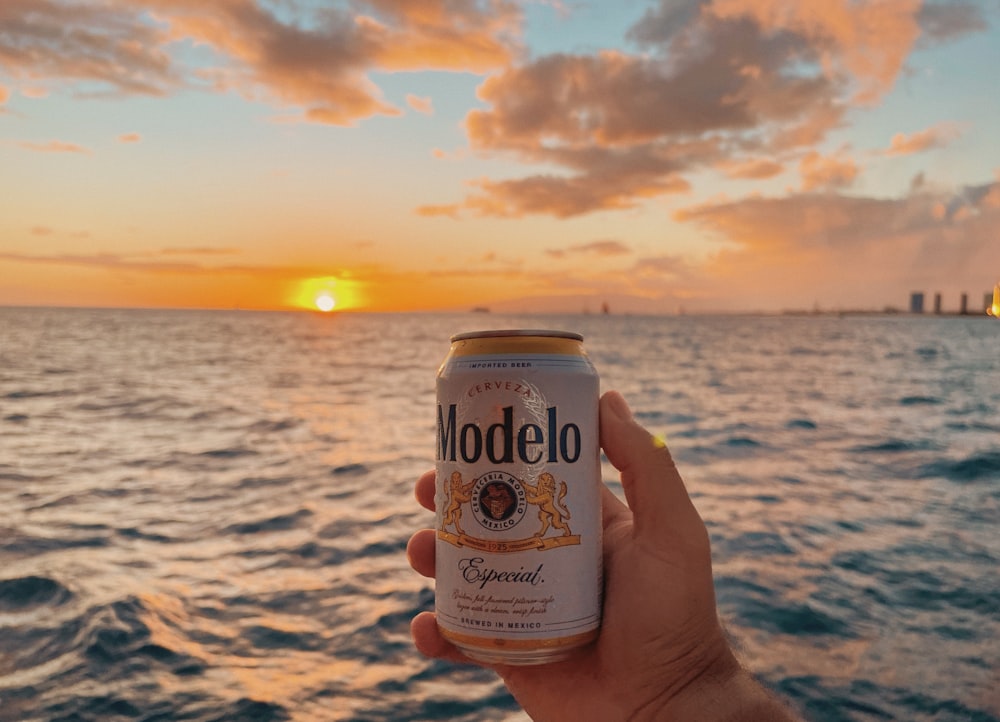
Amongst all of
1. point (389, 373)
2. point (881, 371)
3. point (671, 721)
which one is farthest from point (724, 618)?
point (881, 371)

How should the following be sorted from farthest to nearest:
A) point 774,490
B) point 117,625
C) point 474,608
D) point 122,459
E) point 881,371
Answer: point 881,371 < point 122,459 < point 774,490 < point 117,625 < point 474,608

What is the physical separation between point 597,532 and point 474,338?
2.50 feet

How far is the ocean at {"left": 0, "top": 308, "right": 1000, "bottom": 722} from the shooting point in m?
5.59

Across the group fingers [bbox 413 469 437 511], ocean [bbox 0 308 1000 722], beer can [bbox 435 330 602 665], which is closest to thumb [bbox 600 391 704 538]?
beer can [bbox 435 330 602 665]

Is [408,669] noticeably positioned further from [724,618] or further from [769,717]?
[769,717]

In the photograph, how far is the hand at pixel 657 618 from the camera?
8.33 ft

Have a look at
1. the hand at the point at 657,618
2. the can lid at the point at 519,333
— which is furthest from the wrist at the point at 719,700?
the can lid at the point at 519,333

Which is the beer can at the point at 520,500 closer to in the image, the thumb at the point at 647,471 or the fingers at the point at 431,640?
the thumb at the point at 647,471

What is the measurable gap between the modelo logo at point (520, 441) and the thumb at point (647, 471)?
19cm

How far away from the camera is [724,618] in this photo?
680 centimetres

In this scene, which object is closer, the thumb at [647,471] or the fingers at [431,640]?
the thumb at [647,471]

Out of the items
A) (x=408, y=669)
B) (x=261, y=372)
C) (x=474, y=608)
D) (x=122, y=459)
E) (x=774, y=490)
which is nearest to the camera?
(x=474, y=608)

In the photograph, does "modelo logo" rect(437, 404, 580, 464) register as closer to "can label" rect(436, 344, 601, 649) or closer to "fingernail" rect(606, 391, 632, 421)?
"can label" rect(436, 344, 601, 649)

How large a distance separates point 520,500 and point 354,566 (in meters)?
6.19
